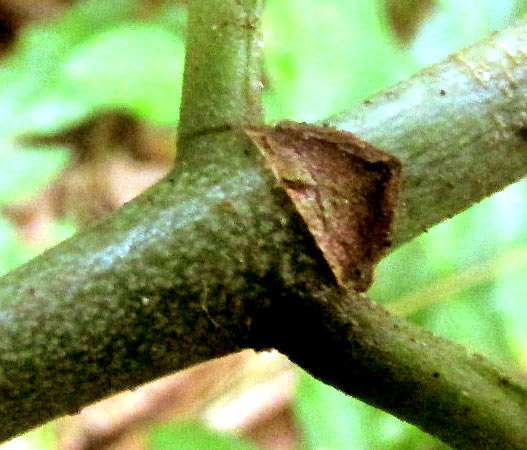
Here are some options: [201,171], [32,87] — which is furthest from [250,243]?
[32,87]

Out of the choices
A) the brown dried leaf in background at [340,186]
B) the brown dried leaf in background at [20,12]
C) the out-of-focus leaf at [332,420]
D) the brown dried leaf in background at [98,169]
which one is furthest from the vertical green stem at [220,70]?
the brown dried leaf in background at [20,12]

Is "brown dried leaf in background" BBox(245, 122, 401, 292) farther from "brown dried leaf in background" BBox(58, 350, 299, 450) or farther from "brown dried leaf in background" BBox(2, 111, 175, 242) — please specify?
"brown dried leaf in background" BBox(2, 111, 175, 242)

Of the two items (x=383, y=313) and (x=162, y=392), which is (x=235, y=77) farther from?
(x=162, y=392)

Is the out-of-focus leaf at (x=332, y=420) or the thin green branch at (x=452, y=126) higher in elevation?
the out-of-focus leaf at (x=332, y=420)

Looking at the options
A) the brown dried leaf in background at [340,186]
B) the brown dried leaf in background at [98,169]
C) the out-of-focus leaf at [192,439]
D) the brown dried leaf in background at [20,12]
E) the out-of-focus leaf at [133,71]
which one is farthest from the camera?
the brown dried leaf in background at [20,12]

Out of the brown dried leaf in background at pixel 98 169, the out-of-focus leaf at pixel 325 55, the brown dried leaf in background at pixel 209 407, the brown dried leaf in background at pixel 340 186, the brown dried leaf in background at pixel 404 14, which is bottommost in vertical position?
the brown dried leaf in background at pixel 340 186

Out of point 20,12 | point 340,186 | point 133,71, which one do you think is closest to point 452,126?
point 340,186

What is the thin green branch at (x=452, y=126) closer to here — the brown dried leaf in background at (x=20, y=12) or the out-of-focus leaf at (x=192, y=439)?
the out-of-focus leaf at (x=192, y=439)
